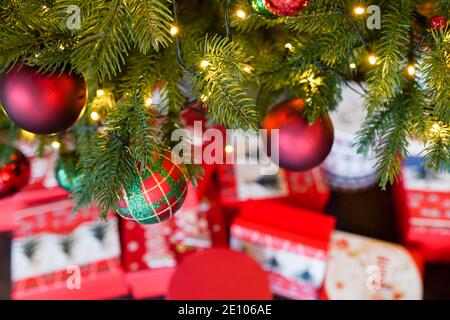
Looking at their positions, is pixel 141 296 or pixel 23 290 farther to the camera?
pixel 141 296

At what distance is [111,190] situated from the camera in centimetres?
69

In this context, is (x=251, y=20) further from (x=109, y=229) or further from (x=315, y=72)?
(x=109, y=229)

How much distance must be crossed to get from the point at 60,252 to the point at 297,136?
96 cm

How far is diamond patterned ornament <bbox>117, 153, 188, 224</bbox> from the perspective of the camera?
74cm

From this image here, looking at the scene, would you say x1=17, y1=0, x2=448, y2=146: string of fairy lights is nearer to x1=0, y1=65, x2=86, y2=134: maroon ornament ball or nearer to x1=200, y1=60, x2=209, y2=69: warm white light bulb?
x1=200, y1=60, x2=209, y2=69: warm white light bulb

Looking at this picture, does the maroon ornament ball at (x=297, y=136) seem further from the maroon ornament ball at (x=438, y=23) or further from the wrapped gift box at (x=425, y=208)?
the wrapped gift box at (x=425, y=208)

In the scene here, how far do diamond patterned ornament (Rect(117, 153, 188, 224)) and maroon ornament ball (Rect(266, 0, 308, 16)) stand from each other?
310 mm

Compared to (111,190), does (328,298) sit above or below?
below

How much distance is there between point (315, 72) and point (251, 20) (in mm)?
168

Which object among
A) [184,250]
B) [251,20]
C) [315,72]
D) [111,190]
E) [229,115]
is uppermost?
[251,20]

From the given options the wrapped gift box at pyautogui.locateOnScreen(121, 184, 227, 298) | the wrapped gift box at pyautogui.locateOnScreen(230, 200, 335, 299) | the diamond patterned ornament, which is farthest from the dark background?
the diamond patterned ornament

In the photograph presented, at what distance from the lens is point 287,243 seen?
4.77 feet

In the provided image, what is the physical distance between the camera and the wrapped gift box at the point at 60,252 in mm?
1379
